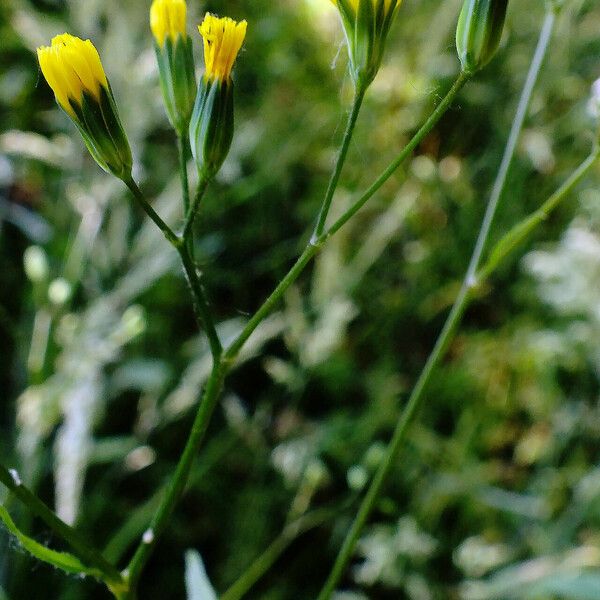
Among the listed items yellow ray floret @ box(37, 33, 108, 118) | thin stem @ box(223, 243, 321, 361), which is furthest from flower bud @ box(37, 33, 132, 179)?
thin stem @ box(223, 243, 321, 361)

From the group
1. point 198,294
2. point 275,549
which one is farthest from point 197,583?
point 275,549

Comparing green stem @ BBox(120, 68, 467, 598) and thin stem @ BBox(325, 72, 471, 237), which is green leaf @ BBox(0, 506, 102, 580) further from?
thin stem @ BBox(325, 72, 471, 237)

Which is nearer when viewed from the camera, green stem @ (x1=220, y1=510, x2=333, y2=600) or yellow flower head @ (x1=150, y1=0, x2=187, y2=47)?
yellow flower head @ (x1=150, y1=0, x2=187, y2=47)

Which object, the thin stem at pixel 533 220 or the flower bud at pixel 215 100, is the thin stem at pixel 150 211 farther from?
the thin stem at pixel 533 220

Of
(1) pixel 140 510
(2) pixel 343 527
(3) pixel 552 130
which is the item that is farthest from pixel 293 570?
(3) pixel 552 130

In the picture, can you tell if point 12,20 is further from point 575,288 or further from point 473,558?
point 473,558

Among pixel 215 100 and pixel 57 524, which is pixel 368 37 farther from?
pixel 57 524
